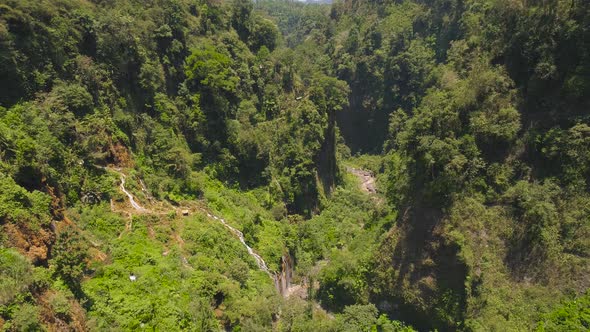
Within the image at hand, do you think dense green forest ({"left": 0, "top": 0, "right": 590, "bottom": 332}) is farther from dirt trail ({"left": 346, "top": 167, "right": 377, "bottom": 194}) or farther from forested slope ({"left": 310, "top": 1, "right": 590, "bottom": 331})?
dirt trail ({"left": 346, "top": 167, "right": 377, "bottom": 194})

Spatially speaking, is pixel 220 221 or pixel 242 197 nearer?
pixel 220 221

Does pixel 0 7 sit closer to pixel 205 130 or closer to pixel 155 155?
pixel 155 155

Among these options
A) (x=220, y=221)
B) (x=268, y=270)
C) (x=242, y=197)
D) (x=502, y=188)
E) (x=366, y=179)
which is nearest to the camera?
(x=502, y=188)

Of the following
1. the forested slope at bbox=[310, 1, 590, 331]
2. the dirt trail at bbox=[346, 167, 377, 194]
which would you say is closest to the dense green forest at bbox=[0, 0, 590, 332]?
the forested slope at bbox=[310, 1, 590, 331]

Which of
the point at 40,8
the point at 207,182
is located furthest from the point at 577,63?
the point at 40,8

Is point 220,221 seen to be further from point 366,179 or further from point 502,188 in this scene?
point 366,179

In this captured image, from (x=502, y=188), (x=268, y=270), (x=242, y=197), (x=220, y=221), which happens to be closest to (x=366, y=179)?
(x=242, y=197)
